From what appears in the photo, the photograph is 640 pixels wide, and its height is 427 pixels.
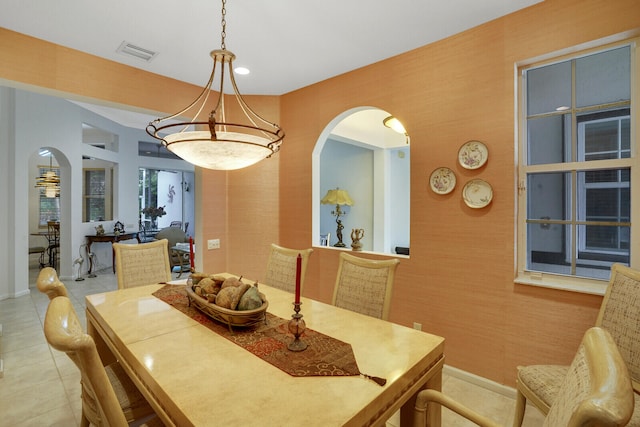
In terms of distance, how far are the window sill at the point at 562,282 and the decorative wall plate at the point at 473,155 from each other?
86 cm

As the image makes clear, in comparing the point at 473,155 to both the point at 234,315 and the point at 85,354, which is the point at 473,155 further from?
the point at 85,354

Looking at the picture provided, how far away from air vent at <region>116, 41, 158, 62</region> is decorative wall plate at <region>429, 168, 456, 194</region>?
2649mm

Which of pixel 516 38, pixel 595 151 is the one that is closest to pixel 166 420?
pixel 595 151

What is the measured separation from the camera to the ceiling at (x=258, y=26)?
2172mm

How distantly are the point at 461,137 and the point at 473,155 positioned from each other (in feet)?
0.58

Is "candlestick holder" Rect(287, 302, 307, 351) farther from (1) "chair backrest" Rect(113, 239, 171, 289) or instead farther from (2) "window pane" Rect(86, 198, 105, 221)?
(2) "window pane" Rect(86, 198, 105, 221)

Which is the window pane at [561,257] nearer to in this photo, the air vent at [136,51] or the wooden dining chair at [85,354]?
the wooden dining chair at [85,354]

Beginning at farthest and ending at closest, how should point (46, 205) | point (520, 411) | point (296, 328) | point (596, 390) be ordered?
point (46, 205) → point (520, 411) → point (296, 328) → point (596, 390)

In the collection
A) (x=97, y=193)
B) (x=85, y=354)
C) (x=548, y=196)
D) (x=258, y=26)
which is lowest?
(x=85, y=354)

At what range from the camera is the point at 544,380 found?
162 centimetres

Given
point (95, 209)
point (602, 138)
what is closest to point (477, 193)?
point (602, 138)

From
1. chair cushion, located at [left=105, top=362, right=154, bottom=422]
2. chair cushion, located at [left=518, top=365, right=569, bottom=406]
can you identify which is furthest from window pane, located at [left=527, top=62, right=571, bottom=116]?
chair cushion, located at [left=105, top=362, right=154, bottom=422]

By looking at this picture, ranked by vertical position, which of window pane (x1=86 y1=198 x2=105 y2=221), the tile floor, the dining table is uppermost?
window pane (x1=86 y1=198 x2=105 y2=221)

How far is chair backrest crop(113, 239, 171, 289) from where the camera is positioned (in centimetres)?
259
